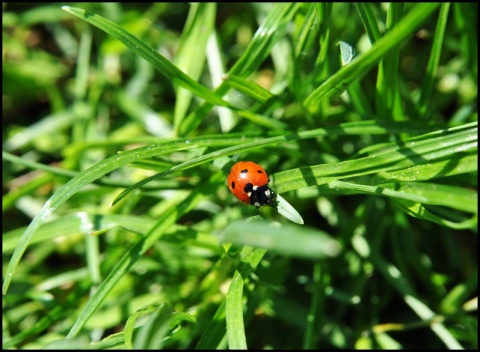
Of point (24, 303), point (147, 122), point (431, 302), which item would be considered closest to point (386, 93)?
point (431, 302)

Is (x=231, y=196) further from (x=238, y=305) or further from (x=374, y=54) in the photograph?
(x=374, y=54)

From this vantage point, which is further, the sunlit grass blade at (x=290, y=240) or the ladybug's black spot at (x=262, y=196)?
the ladybug's black spot at (x=262, y=196)

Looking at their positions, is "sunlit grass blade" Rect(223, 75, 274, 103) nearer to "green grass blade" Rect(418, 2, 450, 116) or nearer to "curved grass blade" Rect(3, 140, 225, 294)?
"curved grass blade" Rect(3, 140, 225, 294)

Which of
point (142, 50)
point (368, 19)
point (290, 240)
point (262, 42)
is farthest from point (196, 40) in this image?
point (290, 240)

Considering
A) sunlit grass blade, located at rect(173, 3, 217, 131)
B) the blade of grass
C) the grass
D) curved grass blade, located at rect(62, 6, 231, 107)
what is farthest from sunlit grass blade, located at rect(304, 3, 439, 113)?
sunlit grass blade, located at rect(173, 3, 217, 131)

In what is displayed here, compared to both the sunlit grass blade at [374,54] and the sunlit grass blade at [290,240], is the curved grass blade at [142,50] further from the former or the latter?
the sunlit grass blade at [290,240]

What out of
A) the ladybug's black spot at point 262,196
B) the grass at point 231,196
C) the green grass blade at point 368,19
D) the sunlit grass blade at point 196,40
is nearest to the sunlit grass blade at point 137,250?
the grass at point 231,196

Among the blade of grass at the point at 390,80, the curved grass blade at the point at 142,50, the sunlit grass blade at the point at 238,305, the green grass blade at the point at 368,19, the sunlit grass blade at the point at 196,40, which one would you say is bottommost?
the sunlit grass blade at the point at 238,305

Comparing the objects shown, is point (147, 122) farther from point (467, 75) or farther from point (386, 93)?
point (467, 75)
